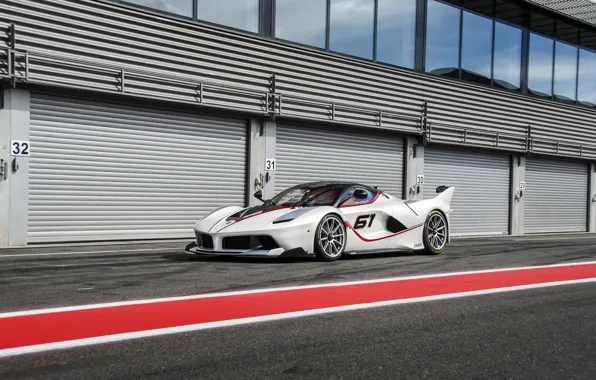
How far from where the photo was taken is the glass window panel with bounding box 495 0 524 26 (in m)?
21.2

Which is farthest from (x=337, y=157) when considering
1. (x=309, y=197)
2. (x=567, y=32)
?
(x=567, y=32)

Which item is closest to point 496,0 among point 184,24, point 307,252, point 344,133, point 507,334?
point 344,133

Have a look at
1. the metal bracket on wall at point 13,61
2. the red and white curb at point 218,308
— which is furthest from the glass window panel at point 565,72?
the metal bracket on wall at point 13,61

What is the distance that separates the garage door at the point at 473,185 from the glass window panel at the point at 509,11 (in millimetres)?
4645

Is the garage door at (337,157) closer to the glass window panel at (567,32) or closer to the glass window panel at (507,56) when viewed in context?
the glass window panel at (507,56)

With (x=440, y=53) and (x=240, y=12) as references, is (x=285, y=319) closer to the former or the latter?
(x=240, y=12)

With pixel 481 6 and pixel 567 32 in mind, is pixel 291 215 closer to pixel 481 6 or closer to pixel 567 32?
pixel 481 6

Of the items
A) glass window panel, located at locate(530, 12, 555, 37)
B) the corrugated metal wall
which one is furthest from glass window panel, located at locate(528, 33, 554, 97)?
the corrugated metal wall

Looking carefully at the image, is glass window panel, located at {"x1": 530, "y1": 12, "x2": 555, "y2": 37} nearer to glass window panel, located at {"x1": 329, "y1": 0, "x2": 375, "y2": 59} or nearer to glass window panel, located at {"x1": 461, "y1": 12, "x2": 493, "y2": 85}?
glass window panel, located at {"x1": 461, "y1": 12, "x2": 493, "y2": 85}

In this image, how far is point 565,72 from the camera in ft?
79.9

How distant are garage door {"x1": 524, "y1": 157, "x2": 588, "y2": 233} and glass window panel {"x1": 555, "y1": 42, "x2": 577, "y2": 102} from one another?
2561mm

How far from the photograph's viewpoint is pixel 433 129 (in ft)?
62.9

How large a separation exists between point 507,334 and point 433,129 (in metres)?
15.5

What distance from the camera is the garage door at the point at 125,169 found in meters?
12.1
